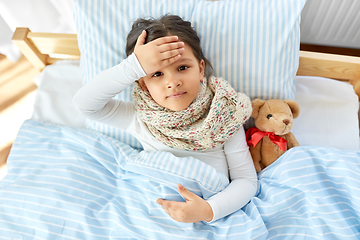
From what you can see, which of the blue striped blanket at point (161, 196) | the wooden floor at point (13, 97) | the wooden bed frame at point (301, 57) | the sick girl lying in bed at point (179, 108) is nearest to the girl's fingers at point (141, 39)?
the sick girl lying in bed at point (179, 108)

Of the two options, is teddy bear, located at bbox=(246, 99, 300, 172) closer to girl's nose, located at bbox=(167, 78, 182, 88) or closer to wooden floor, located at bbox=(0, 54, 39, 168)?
girl's nose, located at bbox=(167, 78, 182, 88)

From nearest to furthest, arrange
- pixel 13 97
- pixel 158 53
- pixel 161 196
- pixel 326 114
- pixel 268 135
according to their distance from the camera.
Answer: pixel 158 53 < pixel 161 196 < pixel 268 135 < pixel 326 114 < pixel 13 97

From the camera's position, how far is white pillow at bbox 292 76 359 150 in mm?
999

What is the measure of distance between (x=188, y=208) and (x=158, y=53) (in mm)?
464

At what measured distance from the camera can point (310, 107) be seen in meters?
1.06

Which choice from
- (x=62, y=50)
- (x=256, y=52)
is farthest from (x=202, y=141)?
(x=62, y=50)

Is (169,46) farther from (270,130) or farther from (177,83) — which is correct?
(270,130)

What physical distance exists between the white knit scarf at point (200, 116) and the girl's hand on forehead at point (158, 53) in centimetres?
14

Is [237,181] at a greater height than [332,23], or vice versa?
[332,23]

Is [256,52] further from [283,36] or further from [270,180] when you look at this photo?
[270,180]

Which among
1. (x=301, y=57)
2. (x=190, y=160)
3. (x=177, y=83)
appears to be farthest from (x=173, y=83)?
(x=301, y=57)

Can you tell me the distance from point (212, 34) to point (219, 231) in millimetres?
678

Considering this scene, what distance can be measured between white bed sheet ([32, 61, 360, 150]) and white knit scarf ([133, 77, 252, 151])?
1.20 ft

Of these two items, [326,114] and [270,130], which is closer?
[270,130]
